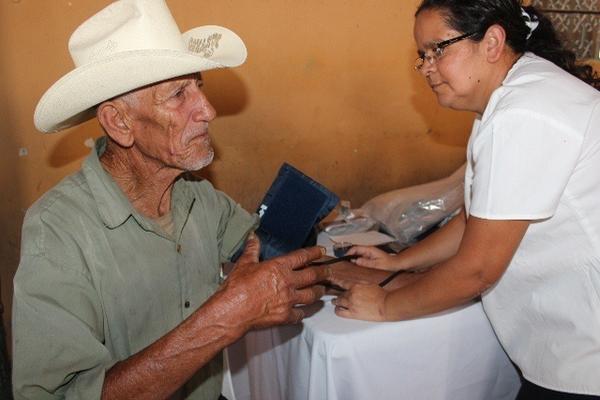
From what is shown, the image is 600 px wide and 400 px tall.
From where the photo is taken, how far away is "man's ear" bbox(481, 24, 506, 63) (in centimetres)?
144

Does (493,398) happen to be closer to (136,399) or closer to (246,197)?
(136,399)

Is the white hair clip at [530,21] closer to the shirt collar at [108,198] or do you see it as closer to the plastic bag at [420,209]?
the plastic bag at [420,209]

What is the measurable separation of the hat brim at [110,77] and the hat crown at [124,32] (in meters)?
0.05

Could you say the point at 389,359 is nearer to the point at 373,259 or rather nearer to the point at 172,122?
the point at 373,259

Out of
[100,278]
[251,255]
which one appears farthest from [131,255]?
[251,255]

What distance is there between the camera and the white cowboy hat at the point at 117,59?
1.28 meters

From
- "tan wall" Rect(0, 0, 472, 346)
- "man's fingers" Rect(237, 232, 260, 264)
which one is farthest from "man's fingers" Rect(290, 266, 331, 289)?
"tan wall" Rect(0, 0, 472, 346)

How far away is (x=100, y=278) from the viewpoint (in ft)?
4.39

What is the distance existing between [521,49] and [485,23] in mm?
167

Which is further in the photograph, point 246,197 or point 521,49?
point 246,197

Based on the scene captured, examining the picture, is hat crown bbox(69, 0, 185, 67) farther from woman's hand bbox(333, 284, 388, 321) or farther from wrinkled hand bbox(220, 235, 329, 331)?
woman's hand bbox(333, 284, 388, 321)

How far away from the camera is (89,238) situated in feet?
4.39

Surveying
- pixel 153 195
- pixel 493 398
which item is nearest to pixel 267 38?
pixel 153 195

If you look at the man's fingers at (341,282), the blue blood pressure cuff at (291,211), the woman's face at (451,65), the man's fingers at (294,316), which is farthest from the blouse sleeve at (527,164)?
the blue blood pressure cuff at (291,211)
